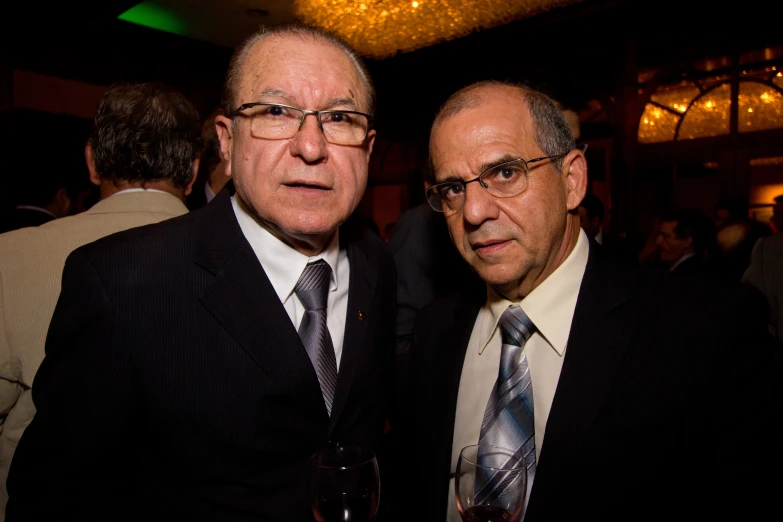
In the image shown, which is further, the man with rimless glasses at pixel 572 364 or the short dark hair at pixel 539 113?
the short dark hair at pixel 539 113

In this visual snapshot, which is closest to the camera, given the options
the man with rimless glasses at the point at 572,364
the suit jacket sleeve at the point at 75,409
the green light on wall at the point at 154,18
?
the suit jacket sleeve at the point at 75,409

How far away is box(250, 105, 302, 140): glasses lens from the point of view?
145 centimetres

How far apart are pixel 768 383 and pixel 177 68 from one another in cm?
770

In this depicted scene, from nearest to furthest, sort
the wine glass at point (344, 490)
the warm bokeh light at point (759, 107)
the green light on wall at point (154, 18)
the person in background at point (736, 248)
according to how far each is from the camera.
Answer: the wine glass at point (344, 490), the person in background at point (736, 248), the warm bokeh light at point (759, 107), the green light on wall at point (154, 18)

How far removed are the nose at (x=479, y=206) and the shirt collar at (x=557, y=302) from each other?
0.29 meters

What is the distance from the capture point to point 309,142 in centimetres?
142

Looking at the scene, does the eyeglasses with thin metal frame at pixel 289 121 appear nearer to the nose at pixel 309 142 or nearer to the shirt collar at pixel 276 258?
the nose at pixel 309 142

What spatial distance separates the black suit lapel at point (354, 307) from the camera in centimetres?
152

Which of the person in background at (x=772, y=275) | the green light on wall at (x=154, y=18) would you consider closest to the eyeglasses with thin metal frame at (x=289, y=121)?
the person in background at (x=772, y=275)

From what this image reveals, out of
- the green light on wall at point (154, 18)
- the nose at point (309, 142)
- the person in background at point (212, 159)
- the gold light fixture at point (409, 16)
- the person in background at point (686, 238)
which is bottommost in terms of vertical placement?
the person in background at point (686, 238)

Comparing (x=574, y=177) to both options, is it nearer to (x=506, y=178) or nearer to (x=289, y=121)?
(x=506, y=178)

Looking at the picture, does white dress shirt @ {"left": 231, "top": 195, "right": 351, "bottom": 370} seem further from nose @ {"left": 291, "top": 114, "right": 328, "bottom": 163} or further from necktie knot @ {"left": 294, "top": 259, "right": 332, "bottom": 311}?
nose @ {"left": 291, "top": 114, "right": 328, "bottom": 163}

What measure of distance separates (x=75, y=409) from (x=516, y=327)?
1250 millimetres

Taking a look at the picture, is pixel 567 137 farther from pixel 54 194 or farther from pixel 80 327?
pixel 54 194
